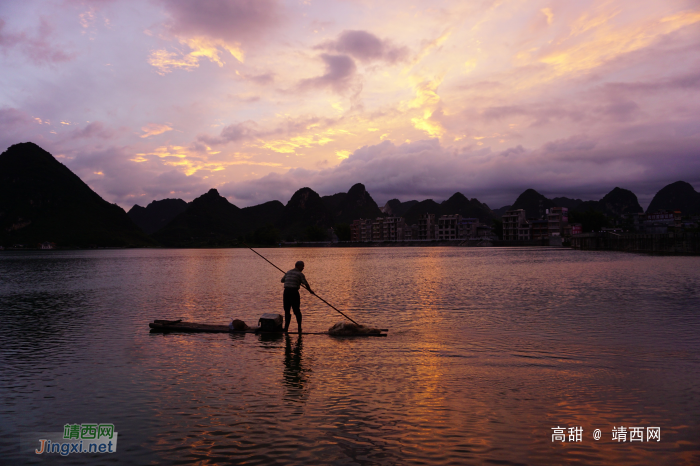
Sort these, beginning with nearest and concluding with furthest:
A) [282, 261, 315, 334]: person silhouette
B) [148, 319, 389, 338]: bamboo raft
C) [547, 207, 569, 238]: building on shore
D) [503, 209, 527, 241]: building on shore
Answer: [282, 261, 315, 334]: person silhouette → [148, 319, 389, 338]: bamboo raft → [547, 207, 569, 238]: building on shore → [503, 209, 527, 241]: building on shore

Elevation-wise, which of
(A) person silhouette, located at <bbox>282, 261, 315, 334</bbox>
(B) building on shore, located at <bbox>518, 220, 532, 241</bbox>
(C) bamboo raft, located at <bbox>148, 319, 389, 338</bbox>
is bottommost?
(C) bamboo raft, located at <bbox>148, 319, 389, 338</bbox>

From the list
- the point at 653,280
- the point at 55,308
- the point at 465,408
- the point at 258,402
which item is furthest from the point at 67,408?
the point at 653,280

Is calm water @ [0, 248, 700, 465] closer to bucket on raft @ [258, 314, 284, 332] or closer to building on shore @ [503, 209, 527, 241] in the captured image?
bucket on raft @ [258, 314, 284, 332]

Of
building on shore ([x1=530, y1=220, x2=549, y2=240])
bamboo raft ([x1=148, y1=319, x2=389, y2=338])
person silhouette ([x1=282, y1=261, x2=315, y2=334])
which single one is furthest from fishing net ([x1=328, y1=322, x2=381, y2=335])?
building on shore ([x1=530, y1=220, x2=549, y2=240])

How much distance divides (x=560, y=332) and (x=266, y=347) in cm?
1072

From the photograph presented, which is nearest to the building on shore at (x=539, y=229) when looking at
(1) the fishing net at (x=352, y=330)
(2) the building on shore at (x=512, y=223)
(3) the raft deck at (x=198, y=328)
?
(2) the building on shore at (x=512, y=223)

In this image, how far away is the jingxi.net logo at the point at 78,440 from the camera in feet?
22.6

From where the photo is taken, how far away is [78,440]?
7.29 meters

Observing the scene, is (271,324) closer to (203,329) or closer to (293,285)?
(293,285)

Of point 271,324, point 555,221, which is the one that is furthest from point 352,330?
point 555,221

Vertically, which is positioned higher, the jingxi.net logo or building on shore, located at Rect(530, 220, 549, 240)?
building on shore, located at Rect(530, 220, 549, 240)

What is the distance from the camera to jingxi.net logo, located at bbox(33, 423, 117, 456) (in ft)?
22.6

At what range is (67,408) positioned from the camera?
28.0 ft

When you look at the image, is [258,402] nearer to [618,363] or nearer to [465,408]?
[465,408]
